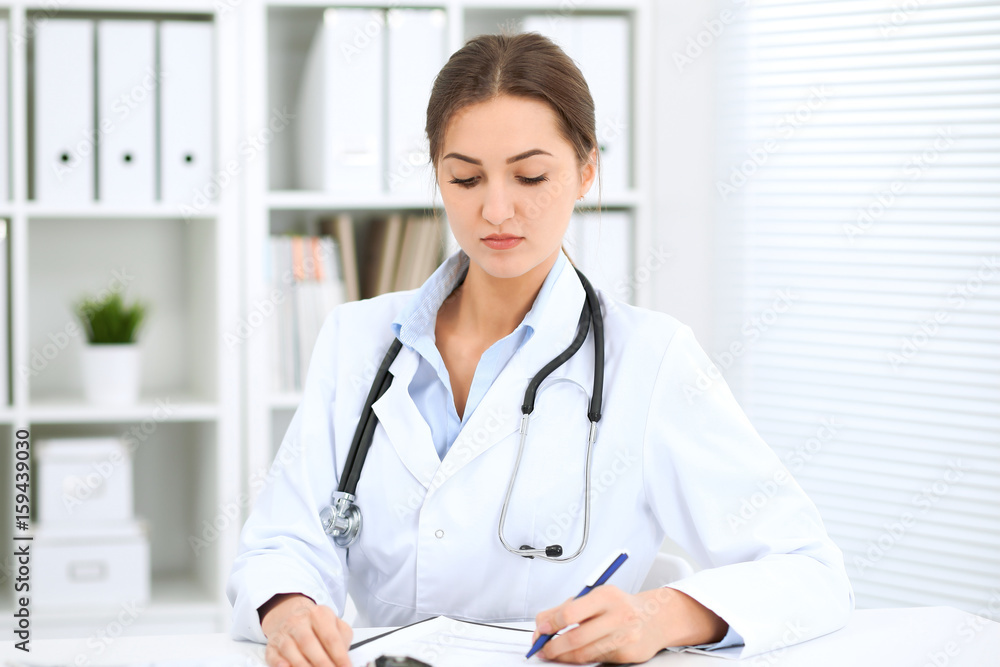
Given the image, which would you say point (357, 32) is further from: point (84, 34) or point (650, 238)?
point (650, 238)

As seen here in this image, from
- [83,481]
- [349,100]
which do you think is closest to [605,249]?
[349,100]

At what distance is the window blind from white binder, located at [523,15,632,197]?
0.24m

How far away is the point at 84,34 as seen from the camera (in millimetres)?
1930

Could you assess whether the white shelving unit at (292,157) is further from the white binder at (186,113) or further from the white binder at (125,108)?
the white binder at (125,108)

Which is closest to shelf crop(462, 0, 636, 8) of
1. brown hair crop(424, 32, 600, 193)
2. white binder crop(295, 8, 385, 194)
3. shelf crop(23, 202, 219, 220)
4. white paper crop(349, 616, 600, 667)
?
white binder crop(295, 8, 385, 194)

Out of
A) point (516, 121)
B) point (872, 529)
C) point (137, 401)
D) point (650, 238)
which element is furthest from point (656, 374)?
point (137, 401)

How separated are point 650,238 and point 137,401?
128 centimetres

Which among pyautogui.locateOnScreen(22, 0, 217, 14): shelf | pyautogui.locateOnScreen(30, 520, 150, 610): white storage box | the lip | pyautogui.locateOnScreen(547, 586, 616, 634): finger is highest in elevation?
pyautogui.locateOnScreen(22, 0, 217, 14): shelf

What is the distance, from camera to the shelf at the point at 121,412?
1931 millimetres

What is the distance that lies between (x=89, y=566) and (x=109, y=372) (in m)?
0.43

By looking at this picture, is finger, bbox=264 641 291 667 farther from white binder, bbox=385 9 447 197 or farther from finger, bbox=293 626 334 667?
white binder, bbox=385 9 447 197

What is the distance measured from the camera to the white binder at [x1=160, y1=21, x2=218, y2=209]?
1957mm

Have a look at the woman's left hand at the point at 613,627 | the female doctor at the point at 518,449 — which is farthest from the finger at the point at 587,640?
the female doctor at the point at 518,449

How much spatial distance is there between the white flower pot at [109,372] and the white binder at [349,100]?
586mm
